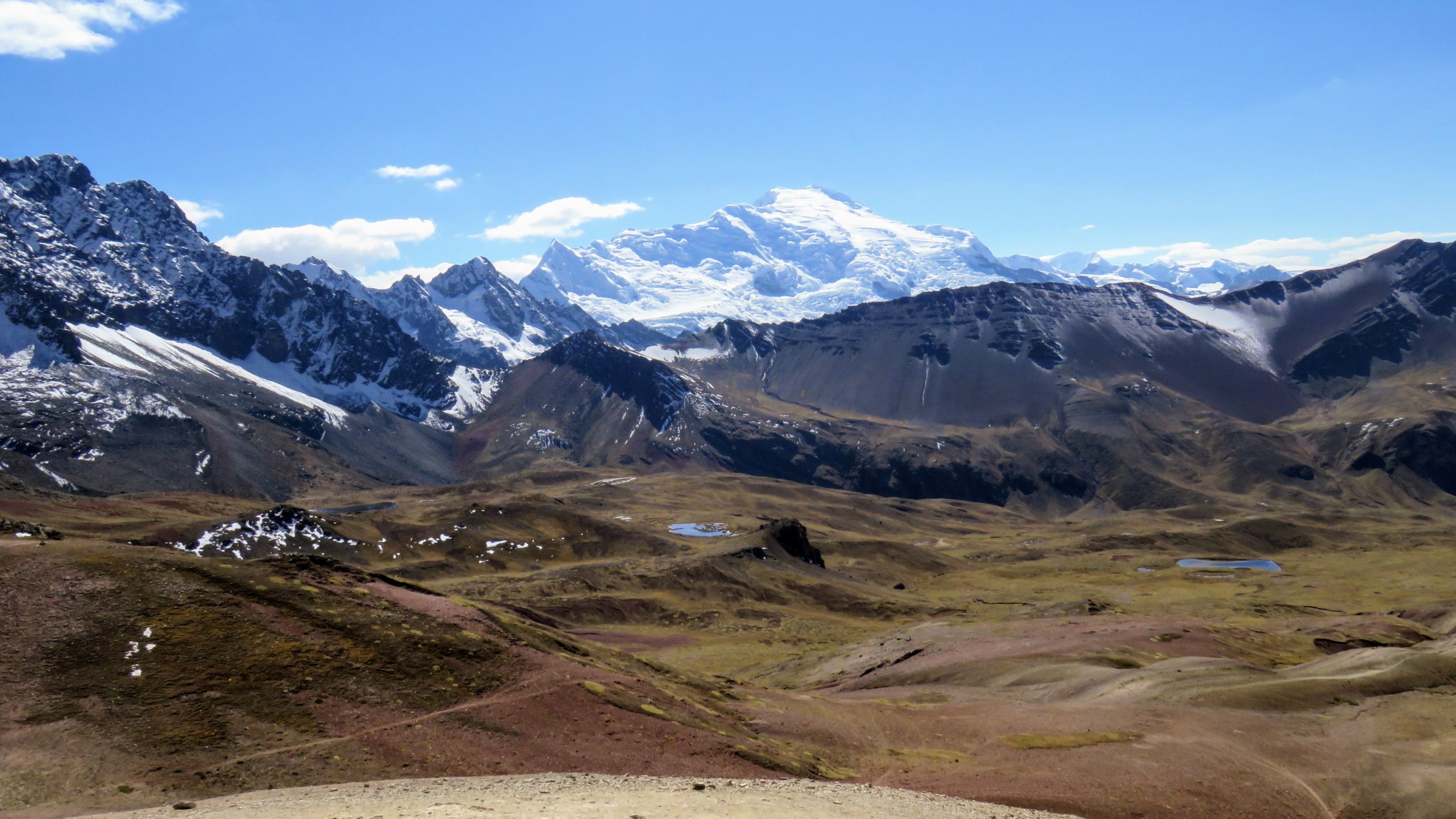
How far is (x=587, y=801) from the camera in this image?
135 feet

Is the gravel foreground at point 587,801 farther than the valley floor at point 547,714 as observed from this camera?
No

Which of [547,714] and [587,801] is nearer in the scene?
[587,801]

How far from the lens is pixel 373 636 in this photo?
175ft

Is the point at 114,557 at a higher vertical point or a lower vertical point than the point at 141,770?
higher

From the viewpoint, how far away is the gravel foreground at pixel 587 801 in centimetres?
3847

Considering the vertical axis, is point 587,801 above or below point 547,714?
below

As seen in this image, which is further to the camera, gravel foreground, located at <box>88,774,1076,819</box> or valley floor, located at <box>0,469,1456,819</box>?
valley floor, located at <box>0,469,1456,819</box>

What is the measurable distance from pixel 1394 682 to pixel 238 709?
7549 cm

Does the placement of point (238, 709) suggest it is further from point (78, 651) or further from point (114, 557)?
point (114, 557)

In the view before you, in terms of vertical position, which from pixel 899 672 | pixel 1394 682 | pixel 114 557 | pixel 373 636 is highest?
pixel 114 557

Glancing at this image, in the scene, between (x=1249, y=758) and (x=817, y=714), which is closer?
(x=1249, y=758)

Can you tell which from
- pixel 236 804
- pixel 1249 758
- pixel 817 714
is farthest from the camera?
pixel 817 714

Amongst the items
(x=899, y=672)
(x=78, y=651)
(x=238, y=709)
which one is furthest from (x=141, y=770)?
(x=899, y=672)

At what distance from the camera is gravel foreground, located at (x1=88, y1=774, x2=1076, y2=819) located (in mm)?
38469
